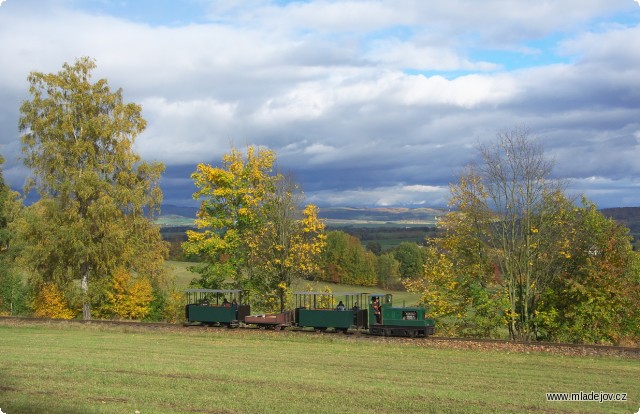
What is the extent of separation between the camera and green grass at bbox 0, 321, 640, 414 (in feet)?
49.6

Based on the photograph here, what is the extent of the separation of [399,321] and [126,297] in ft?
74.1

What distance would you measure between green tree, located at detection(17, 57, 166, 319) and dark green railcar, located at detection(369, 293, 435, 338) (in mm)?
19726

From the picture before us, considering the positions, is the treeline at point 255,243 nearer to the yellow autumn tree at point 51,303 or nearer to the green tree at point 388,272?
the yellow autumn tree at point 51,303

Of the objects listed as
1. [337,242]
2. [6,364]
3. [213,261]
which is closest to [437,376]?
[6,364]

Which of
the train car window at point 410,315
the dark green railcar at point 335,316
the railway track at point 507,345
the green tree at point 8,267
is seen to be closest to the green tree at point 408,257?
the green tree at point 8,267

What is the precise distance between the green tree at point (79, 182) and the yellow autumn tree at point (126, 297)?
3.32ft

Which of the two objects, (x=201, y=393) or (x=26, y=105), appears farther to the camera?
(x=26, y=105)

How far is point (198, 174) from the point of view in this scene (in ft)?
148

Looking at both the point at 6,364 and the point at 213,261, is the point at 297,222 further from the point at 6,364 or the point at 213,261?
the point at 6,364

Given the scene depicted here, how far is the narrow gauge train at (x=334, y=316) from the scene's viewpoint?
3309 centimetres

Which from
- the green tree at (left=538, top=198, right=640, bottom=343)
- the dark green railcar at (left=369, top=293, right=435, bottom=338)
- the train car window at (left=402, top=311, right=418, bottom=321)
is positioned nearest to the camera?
the green tree at (left=538, top=198, right=640, bottom=343)

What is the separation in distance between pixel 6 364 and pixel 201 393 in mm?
8380

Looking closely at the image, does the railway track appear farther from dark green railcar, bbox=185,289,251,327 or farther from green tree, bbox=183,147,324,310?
green tree, bbox=183,147,324,310

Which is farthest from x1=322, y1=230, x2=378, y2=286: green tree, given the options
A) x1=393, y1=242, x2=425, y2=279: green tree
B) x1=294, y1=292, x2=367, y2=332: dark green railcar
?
x1=294, y1=292, x2=367, y2=332: dark green railcar
